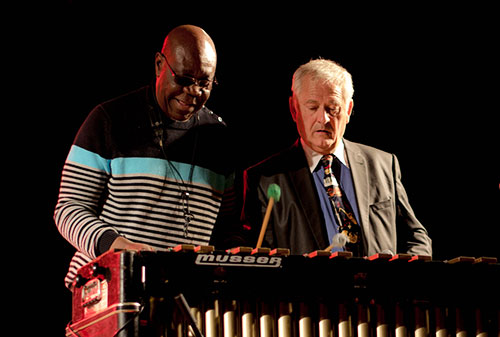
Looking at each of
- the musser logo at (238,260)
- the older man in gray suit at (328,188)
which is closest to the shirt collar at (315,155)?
the older man in gray suit at (328,188)

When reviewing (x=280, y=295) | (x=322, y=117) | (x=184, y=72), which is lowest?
(x=280, y=295)

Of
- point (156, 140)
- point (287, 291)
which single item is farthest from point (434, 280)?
point (156, 140)

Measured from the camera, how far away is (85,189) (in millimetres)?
2463

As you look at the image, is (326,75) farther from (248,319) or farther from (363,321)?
(248,319)

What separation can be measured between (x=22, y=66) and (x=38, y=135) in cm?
30

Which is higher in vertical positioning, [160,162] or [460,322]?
[160,162]

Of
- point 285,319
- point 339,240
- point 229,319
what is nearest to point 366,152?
point 339,240

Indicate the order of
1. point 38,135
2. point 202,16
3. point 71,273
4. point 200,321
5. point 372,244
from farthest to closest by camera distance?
1. point 202,16
2. point 38,135
3. point 372,244
4. point 71,273
5. point 200,321

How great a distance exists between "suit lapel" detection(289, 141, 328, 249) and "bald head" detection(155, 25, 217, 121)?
44cm

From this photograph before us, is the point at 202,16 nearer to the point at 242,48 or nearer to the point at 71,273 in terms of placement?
the point at 242,48

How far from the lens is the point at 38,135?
3039 millimetres

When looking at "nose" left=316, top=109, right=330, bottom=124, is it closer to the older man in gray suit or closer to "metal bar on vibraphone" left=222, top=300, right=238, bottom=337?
the older man in gray suit

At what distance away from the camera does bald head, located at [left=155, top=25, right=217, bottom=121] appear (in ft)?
8.63

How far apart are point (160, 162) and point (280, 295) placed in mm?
818
